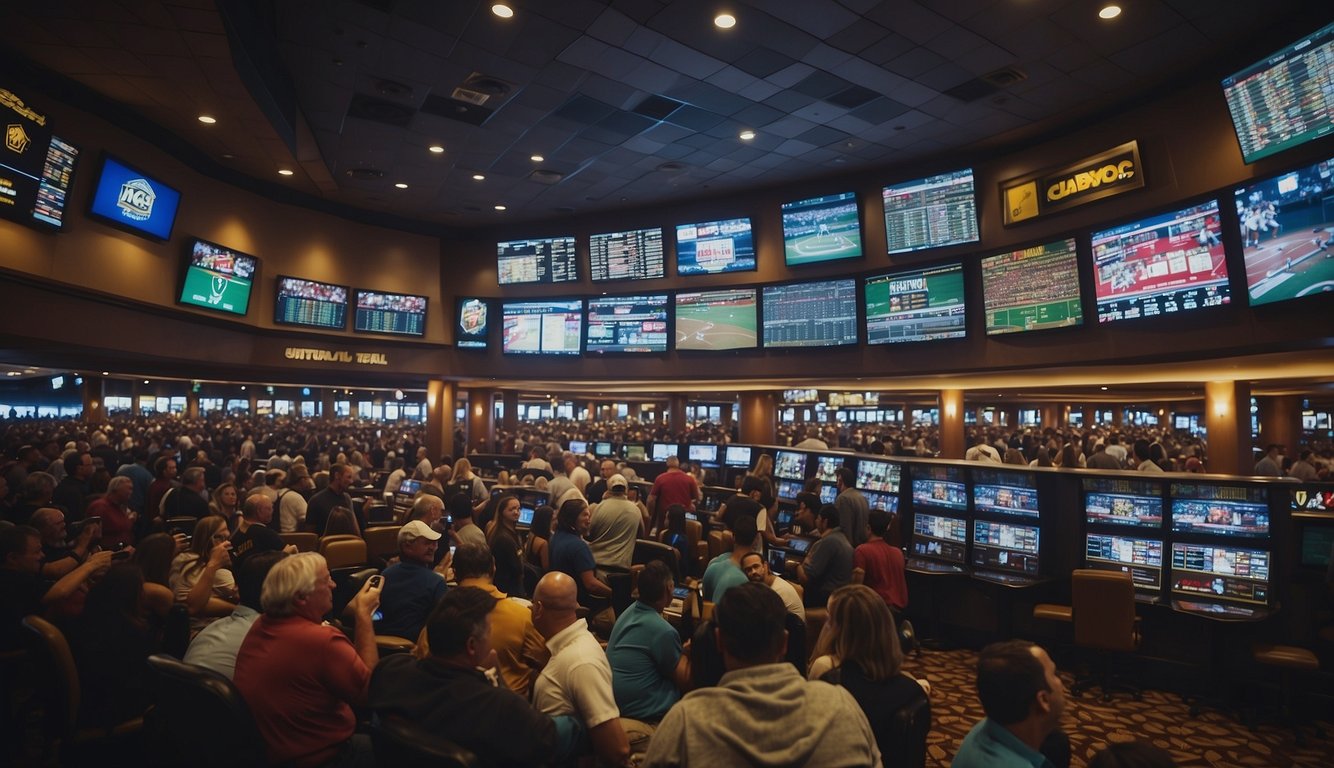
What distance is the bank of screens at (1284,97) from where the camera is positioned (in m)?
4.85

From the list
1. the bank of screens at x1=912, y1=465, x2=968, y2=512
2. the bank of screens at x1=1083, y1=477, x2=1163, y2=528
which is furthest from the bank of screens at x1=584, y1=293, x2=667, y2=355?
the bank of screens at x1=1083, y1=477, x2=1163, y2=528

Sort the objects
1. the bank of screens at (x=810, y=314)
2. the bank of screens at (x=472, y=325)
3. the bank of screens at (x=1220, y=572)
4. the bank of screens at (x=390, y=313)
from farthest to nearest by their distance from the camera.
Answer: the bank of screens at (x=472, y=325)
the bank of screens at (x=390, y=313)
the bank of screens at (x=810, y=314)
the bank of screens at (x=1220, y=572)

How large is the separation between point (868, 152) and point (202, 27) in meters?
7.18

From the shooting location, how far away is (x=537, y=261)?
11.8m

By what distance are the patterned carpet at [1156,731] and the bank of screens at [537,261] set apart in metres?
8.60

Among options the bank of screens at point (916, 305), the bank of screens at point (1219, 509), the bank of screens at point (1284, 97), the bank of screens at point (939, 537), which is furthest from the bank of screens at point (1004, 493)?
the bank of screens at point (1284, 97)

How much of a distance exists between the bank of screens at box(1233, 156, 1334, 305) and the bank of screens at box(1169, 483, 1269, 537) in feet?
5.66

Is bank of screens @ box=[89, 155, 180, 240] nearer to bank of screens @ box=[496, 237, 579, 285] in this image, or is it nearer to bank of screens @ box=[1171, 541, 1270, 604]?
bank of screens @ box=[496, 237, 579, 285]

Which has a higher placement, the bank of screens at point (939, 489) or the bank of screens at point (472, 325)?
the bank of screens at point (472, 325)

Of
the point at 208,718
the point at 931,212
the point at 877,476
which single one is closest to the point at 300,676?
the point at 208,718

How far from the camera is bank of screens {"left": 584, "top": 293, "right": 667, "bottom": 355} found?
1091 centimetres

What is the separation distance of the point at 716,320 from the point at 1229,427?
6868mm

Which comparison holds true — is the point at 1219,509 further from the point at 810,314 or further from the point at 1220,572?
the point at 810,314

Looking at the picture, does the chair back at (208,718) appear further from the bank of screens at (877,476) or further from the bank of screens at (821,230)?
the bank of screens at (821,230)
